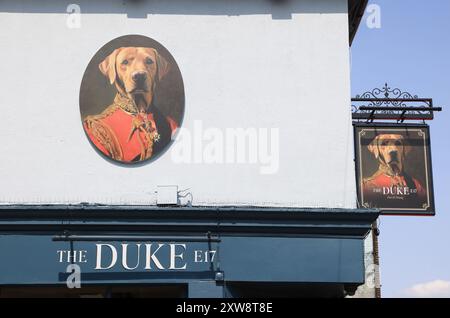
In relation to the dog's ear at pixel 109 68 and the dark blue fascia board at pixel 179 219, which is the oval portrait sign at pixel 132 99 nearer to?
the dog's ear at pixel 109 68

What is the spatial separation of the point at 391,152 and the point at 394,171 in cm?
43

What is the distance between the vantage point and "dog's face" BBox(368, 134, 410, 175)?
17.8m

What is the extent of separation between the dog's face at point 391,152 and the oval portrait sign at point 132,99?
4.63 meters

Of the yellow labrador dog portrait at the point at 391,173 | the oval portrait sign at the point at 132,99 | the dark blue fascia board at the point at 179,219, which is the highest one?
the oval portrait sign at the point at 132,99

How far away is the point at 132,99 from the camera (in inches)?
637

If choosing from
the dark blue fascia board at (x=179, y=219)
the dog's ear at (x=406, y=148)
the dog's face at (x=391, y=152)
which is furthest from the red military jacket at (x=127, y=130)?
the dog's ear at (x=406, y=148)

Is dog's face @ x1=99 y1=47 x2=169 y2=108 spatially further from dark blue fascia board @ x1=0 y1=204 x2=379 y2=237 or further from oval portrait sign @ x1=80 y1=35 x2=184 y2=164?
dark blue fascia board @ x1=0 y1=204 x2=379 y2=237

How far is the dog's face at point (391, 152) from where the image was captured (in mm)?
17781

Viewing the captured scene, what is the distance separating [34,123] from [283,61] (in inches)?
204

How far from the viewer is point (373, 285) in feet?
69.5

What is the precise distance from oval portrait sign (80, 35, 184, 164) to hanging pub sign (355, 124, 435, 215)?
449 centimetres

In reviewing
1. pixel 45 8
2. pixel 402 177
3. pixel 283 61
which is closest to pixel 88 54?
pixel 45 8

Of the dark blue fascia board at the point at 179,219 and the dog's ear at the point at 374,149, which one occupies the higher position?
the dog's ear at the point at 374,149
